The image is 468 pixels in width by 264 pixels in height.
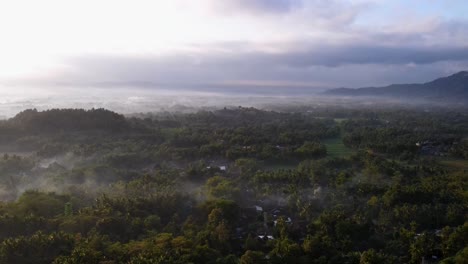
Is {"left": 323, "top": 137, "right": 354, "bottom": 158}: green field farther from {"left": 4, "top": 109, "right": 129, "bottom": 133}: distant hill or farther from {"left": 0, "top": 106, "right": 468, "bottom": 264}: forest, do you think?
{"left": 4, "top": 109, "right": 129, "bottom": 133}: distant hill

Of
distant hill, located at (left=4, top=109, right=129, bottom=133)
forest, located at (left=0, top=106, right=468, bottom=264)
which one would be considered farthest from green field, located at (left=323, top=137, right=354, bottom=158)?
distant hill, located at (left=4, top=109, right=129, bottom=133)

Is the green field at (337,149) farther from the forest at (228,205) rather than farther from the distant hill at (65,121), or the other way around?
the distant hill at (65,121)

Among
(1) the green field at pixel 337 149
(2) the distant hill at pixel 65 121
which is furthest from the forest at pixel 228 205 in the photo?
(2) the distant hill at pixel 65 121

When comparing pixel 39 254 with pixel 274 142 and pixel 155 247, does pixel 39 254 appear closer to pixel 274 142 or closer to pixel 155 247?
pixel 155 247

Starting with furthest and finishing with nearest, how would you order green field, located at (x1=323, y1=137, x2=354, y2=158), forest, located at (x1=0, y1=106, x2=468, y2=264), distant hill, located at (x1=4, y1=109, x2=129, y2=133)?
1. distant hill, located at (x1=4, y1=109, x2=129, y2=133)
2. green field, located at (x1=323, y1=137, x2=354, y2=158)
3. forest, located at (x1=0, y1=106, x2=468, y2=264)

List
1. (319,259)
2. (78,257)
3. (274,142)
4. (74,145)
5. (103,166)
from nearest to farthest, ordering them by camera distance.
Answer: (78,257) → (319,259) → (103,166) → (74,145) → (274,142)

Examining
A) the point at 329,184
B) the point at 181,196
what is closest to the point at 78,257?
the point at 181,196
